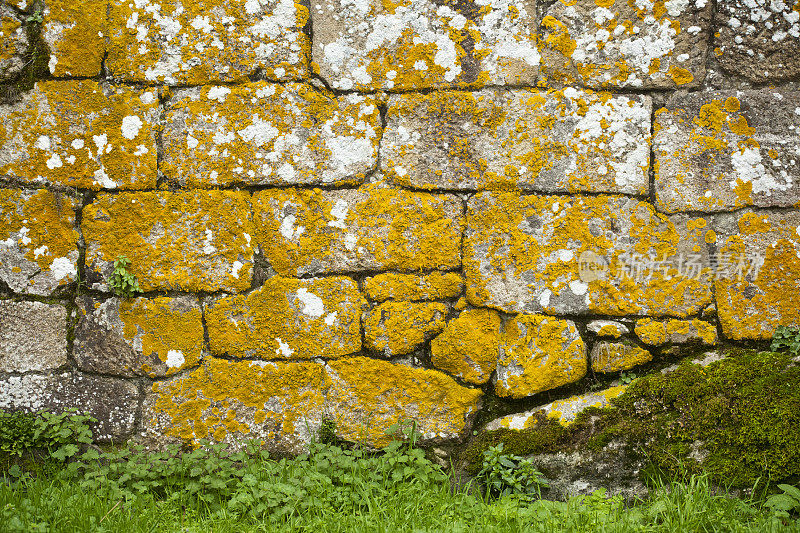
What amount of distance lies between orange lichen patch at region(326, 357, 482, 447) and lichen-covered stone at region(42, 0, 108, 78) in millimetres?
1750

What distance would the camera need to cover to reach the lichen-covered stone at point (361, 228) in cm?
227

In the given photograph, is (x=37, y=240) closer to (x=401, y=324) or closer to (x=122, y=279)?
(x=122, y=279)

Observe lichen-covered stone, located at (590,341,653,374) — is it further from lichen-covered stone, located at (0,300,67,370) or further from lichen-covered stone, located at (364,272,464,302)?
lichen-covered stone, located at (0,300,67,370)

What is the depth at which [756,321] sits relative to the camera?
2.18 meters

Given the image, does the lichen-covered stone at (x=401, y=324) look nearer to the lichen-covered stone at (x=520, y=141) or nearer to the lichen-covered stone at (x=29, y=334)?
the lichen-covered stone at (x=520, y=141)

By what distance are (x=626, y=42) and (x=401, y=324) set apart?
158cm

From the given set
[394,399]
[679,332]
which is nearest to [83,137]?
A: [394,399]

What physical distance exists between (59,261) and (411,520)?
190 cm

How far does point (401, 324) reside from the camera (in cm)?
226

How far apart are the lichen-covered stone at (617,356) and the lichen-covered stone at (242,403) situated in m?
1.22

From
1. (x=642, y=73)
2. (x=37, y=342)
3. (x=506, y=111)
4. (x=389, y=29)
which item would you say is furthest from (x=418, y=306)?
(x=37, y=342)

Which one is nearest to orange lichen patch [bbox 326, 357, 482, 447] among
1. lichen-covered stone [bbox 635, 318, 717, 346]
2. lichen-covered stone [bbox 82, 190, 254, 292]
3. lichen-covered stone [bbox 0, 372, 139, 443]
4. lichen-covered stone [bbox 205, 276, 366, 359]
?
lichen-covered stone [bbox 205, 276, 366, 359]

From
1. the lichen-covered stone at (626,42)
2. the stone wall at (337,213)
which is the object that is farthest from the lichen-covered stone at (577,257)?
the lichen-covered stone at (626,42)

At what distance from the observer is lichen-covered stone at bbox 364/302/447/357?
7.43 ft
